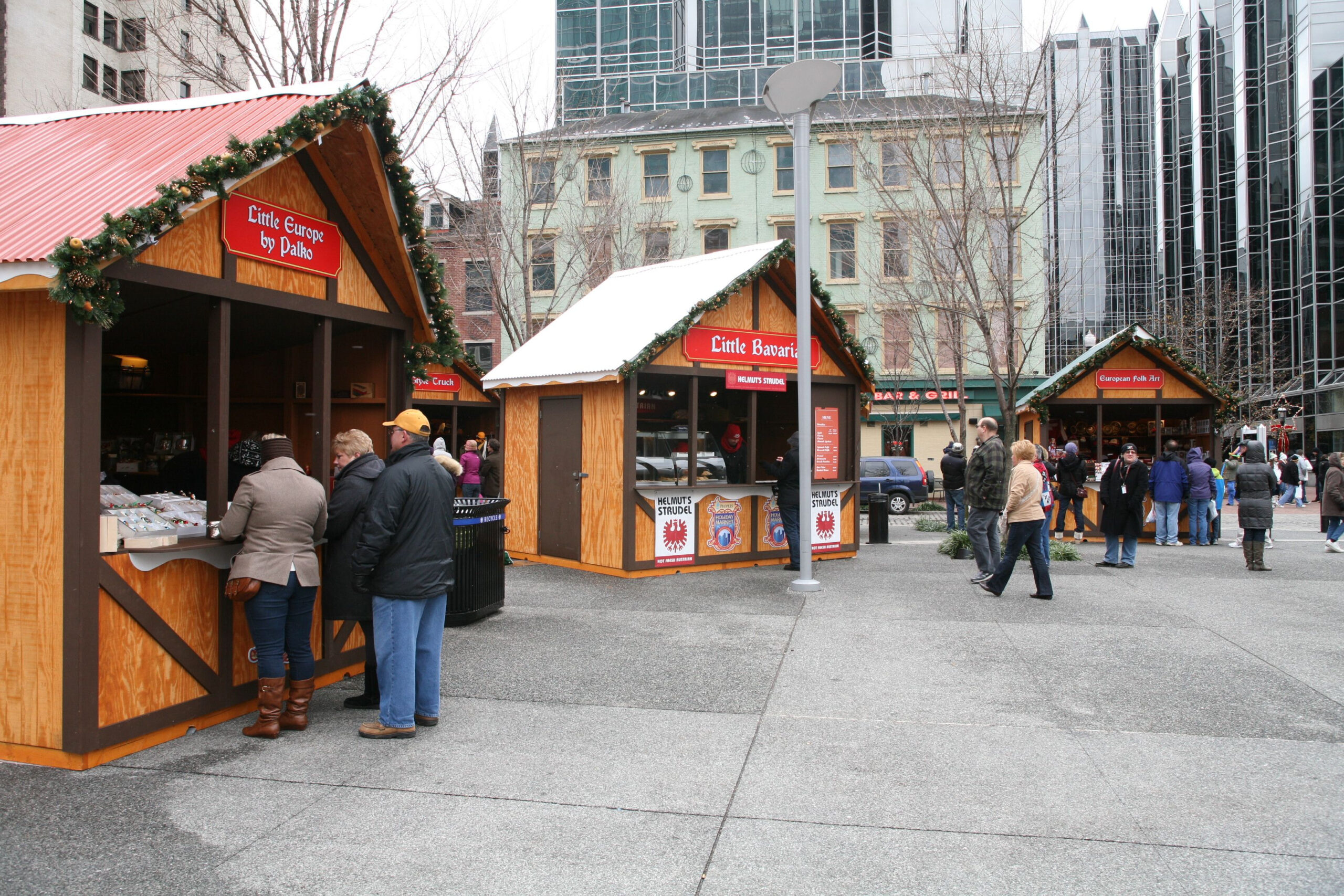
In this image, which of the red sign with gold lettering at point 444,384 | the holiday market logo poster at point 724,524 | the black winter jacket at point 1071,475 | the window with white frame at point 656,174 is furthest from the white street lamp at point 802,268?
the window with white frame at point 656,174

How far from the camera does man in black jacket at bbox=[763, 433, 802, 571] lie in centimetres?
1152

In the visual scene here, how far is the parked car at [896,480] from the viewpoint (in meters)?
23.4

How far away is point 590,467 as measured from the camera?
12.1 meters


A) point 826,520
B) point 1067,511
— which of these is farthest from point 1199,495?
point 826,520

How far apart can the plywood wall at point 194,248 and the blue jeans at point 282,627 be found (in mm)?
1867

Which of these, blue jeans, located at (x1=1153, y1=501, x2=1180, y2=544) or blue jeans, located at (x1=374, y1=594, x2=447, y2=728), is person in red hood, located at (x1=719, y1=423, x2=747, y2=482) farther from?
blue jeans, located at (x1=374, y1=594, x2=447, y2=728)

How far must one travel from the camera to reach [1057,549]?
13.9 meters

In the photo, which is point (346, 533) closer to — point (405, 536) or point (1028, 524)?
point (405, 536)

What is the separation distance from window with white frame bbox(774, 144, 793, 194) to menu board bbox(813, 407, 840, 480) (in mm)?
22398

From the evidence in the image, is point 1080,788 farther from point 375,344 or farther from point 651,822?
point 375,344

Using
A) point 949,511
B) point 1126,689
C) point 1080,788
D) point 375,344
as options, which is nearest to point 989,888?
point 1080,788

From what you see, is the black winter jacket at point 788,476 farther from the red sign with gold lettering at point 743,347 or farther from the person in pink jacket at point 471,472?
the person in pink jacket at point 471,472

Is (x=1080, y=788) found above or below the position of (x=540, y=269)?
below

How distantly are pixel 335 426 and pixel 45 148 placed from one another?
2711 millimetres
